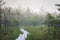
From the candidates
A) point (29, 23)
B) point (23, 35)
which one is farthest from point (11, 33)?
point (29, 23)

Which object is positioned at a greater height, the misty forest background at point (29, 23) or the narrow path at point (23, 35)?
the misty forest background at point (29, 23)

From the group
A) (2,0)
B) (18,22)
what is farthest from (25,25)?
(2,0)

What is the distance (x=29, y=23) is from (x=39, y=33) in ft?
0.63

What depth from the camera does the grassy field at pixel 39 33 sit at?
1824 millimetres

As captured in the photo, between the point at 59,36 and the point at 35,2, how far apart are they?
0.56 metres

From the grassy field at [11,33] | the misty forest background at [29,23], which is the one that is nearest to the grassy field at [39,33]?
the misty forest background at [29,23]

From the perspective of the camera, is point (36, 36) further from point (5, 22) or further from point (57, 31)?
point (5, 22)

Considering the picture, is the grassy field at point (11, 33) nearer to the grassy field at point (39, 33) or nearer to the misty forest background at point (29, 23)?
the misty forest background at point (29, 23)

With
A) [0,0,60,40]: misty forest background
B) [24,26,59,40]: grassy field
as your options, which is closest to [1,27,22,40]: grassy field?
[0,0,60,40]: misty forest background

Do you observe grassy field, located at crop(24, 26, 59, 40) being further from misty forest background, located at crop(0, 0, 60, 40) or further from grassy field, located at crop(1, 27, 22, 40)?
grassy field, located at crop(1, 27, 22, 40)

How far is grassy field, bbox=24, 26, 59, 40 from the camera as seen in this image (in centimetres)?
182

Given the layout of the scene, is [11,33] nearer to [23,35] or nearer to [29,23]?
[23,35]

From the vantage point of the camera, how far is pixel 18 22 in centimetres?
185

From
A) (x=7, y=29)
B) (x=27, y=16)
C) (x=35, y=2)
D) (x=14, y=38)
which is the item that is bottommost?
(x=14, y=38)
